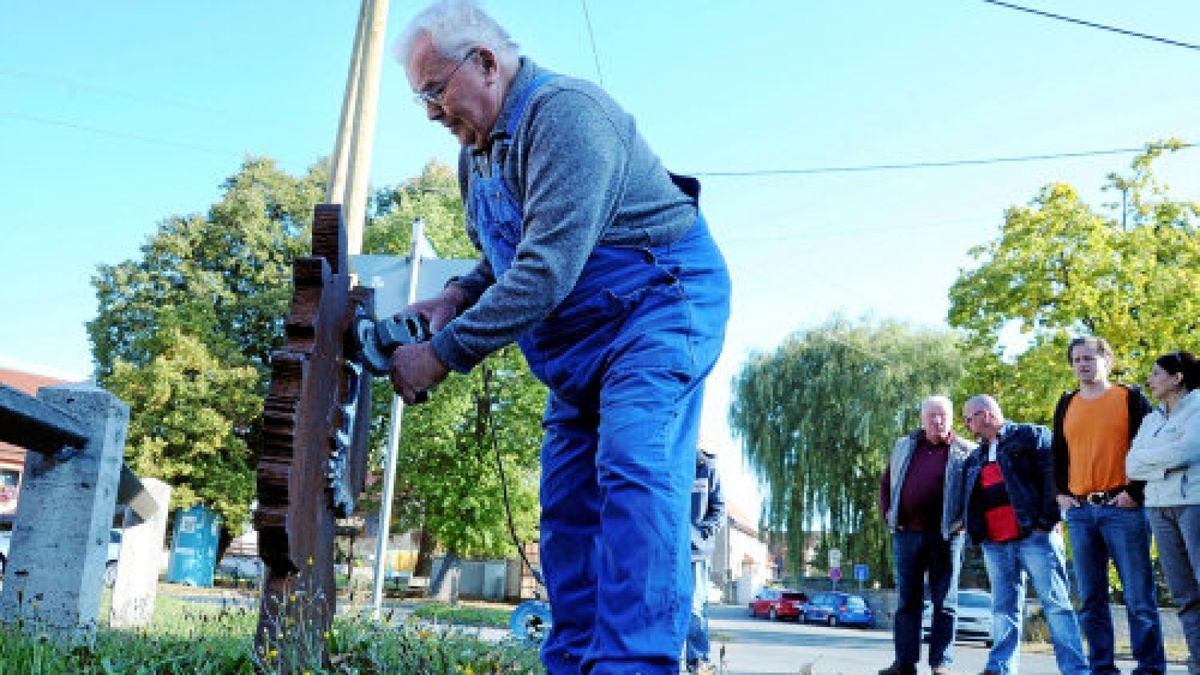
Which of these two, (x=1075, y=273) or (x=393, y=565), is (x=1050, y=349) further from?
(x=393, y=565)

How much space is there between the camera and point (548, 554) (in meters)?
2.81

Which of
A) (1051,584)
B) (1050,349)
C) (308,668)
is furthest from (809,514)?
(308,668)

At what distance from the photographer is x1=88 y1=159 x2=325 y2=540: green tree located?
31.7 meters

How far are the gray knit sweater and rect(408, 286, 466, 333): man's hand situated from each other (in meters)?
0.57

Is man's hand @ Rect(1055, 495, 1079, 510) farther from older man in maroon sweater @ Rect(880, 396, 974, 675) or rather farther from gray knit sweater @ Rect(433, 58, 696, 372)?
gray knit sweater @ Rect(433, 58, 696, 372)

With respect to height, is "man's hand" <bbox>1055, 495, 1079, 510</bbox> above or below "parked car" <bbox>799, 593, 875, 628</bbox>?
above

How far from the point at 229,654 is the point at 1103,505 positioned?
4795mm

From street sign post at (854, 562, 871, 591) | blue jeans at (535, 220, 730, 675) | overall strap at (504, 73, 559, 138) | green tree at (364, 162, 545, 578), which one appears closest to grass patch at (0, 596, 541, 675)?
blue jeans at (535, 220, 730, 675)

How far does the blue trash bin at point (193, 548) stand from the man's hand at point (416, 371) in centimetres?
2962

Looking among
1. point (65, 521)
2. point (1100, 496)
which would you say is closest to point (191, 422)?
point (65, 521)

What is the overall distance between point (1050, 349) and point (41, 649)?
815 inches

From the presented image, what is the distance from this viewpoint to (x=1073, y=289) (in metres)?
21.0

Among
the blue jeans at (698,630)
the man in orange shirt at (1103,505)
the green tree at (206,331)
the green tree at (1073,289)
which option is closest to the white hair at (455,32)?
the blue jeans at (698,630)

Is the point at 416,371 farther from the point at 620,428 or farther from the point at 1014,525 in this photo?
the point at 1014,525
